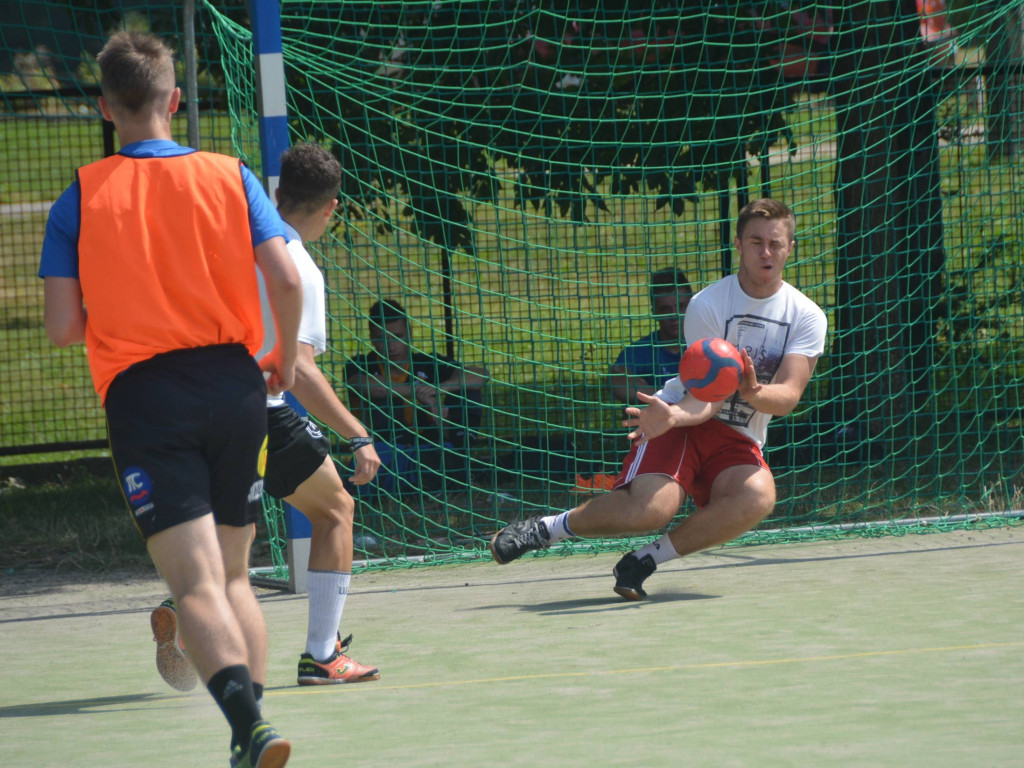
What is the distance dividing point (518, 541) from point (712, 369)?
1055mm

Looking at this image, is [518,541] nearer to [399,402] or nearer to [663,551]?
Result: [663,551]

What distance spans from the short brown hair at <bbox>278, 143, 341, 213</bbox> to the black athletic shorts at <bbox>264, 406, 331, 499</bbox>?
2.06ft

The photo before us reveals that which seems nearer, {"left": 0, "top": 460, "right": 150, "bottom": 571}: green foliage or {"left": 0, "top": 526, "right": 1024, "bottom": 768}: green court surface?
{"left": 0, "top": 526, "right": 1024, "bottom": 768}: green court surface

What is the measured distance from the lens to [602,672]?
3.76 m

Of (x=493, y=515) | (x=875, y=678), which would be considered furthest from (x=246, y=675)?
(x=493, y=515)

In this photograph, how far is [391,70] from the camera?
7.67m

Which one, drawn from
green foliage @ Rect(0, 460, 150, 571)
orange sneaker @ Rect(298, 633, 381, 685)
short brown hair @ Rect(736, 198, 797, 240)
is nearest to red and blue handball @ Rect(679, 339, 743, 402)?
short brown hair @ Rect(736, 198, 797, 240)

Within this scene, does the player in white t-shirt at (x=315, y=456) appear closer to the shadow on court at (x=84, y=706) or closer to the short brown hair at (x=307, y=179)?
the short brown hair at (x=307, y=179)

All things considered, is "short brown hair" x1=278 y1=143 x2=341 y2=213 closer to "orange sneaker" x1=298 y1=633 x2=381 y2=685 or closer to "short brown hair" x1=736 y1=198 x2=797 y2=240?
"orange sneaker" x1=298 y1=633 x2=381 y2=685

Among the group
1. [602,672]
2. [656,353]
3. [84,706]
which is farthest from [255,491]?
[656,353]

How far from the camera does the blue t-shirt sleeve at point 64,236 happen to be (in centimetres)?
282

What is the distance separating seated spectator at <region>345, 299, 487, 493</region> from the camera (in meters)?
6.65

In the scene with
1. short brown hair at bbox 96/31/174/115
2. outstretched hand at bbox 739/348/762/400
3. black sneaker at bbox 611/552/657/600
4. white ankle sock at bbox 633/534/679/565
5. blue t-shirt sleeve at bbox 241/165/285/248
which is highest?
short brown hair at bbox 96/31/174/115

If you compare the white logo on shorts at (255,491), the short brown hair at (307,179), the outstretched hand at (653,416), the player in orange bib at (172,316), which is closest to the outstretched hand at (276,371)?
the player in orange bib at (172,316)
